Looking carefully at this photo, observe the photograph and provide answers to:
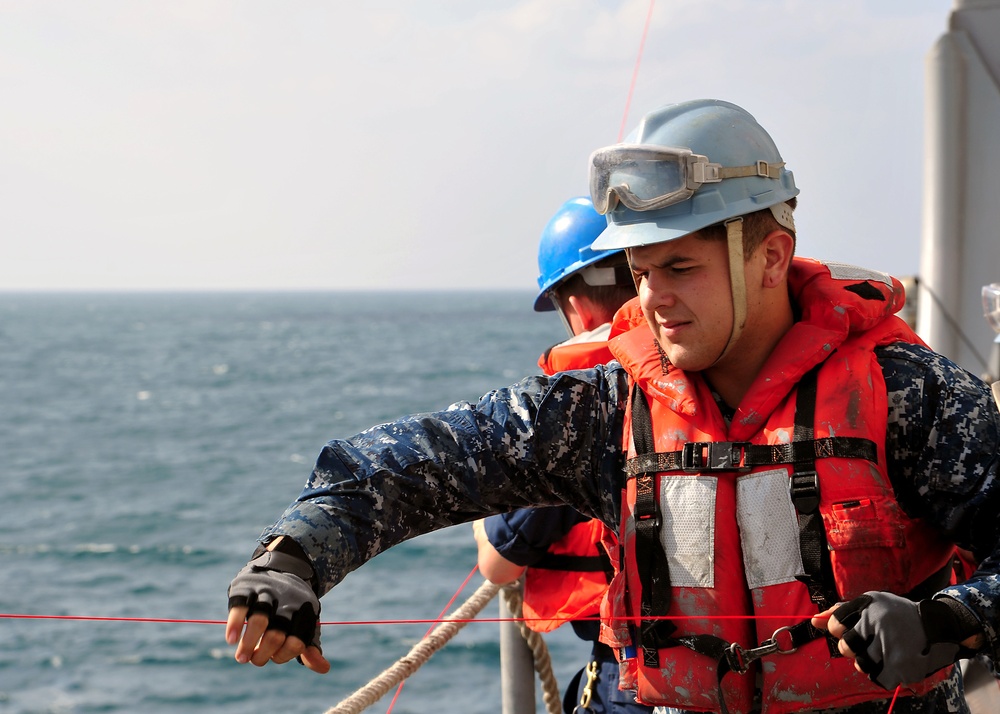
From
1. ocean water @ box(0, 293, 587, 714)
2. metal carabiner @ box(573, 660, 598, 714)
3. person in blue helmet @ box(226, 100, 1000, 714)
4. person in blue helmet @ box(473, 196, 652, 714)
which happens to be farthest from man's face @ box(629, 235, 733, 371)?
ocean water @ box(0, 293, 587, 714)

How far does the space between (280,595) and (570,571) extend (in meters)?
1.34

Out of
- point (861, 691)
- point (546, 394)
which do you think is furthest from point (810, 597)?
point (546, 394)

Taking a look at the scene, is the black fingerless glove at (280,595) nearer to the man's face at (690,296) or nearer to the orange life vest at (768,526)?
the orange life vest at (768,526)

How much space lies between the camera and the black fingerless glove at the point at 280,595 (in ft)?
6.20

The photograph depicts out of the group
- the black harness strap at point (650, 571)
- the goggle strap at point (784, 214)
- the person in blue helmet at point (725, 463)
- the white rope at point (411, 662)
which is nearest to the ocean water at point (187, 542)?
the white rope at point (411, 662)

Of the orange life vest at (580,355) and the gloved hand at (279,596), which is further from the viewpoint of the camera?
the orange life vest at (580,355)

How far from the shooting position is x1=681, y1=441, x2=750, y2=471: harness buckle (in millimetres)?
2205

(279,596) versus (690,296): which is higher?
(690,296)

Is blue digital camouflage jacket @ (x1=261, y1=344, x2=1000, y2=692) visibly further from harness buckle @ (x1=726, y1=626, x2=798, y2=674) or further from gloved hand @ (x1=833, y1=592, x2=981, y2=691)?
harness buckle @ (x1=726, y1=626, x2=798, y2=674)

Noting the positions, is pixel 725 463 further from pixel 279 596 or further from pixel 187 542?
pixel 187 542

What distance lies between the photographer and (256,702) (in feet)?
50.7

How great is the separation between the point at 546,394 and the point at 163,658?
1628 cm

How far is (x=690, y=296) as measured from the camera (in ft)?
7.36

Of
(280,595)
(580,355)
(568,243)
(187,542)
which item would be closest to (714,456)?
(580,355)
